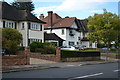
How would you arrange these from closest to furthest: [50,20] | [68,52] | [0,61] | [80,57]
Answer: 1. [0,61]
2. [68,52]
3. [80,57]
4. [50,20]

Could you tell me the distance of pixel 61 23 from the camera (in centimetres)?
5166

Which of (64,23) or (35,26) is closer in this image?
(35,26)

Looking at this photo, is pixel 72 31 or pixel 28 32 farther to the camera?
pixel 72 31

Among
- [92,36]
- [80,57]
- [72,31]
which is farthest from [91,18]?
[80,57]

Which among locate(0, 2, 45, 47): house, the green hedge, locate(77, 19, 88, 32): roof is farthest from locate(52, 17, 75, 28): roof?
the green hedge

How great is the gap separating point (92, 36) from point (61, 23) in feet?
46.3

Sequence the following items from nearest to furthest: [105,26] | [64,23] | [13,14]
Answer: [105,26] → [13,14] → [64,23]

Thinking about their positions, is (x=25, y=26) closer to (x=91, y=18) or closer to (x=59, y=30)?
(x=91, y=18)

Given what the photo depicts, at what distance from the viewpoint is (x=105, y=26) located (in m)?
36.2

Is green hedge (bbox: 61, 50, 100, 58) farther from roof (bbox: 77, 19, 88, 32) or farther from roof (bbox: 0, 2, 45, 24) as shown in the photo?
roof (bbox: 77, 19, 88, 32)

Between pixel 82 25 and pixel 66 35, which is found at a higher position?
pixel 82 25

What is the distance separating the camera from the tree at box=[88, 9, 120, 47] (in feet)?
119

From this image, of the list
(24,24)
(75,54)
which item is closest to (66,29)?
(24,24)

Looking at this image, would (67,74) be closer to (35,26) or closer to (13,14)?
(35,26)
